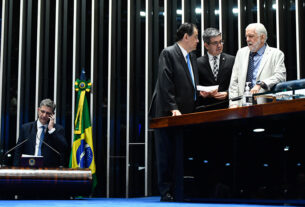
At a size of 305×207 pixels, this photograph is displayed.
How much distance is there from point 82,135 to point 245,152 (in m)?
2.42

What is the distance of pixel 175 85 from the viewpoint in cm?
357

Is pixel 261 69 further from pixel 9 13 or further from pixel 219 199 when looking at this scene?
pixel 9 13

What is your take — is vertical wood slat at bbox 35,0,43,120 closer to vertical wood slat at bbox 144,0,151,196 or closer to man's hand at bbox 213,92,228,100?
vertical wood slat at bbox 144,0,151,196

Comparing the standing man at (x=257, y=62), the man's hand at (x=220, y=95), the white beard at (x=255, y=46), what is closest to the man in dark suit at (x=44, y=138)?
the man's hand at (x=220, y=95)

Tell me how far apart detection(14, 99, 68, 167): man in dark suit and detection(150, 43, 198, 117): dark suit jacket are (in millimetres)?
1398

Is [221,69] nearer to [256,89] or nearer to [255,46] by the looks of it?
[255,46]

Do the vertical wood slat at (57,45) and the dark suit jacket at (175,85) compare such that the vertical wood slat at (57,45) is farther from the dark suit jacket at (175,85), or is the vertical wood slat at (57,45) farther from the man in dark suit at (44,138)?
the dark suit jacket at (175,85)

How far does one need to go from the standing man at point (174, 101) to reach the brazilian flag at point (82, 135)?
1.47 m

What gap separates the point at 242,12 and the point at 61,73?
212cm

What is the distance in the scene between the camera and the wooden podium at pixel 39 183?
395cm

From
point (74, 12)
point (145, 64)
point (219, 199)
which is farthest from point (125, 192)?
point (219, 199)

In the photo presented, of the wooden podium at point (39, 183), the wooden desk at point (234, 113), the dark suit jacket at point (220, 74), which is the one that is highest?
the dark suit jacket at point (220, 74)

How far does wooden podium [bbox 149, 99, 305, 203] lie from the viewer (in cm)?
269

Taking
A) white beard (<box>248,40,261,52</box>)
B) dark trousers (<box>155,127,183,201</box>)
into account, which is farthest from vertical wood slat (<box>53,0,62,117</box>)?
white beard (<box>248,40,261,52</box>)
